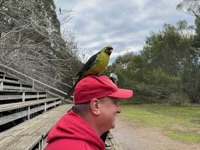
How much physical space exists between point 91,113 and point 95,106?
0.03 m

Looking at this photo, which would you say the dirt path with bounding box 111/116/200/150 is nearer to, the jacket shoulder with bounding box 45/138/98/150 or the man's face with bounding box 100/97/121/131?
the man's face with bounding box 100/97/121/131

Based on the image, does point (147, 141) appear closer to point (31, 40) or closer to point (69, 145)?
point (31, 40)

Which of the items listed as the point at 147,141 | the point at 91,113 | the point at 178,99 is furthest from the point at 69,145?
the point at 178,99

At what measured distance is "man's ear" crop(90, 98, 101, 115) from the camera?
1.23m

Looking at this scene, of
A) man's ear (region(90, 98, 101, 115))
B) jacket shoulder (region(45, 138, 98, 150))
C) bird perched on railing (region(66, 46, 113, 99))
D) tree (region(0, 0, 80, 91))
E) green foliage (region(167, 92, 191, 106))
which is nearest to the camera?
jacket shoulder (region(45, 138, 98, 150))

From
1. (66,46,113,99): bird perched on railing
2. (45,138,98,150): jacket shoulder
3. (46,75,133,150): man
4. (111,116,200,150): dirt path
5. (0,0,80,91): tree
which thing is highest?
(0,0,80,91): tree

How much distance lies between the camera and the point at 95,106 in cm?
123

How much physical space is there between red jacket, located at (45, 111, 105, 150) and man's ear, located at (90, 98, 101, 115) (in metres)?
0.07

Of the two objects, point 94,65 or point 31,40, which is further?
point 31,40

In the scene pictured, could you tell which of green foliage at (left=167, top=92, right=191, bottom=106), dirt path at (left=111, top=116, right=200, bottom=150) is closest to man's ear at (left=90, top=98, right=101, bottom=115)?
dirt path at (left=111, top=116, right=200, bottom=150)

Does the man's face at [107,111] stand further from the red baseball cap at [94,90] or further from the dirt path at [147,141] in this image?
the dirt path at [147,141]

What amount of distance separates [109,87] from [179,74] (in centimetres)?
2275

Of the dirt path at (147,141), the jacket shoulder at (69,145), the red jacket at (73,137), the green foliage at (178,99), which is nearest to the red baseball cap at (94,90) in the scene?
the red jacket at (73,137)

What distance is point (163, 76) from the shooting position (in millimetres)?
20031
